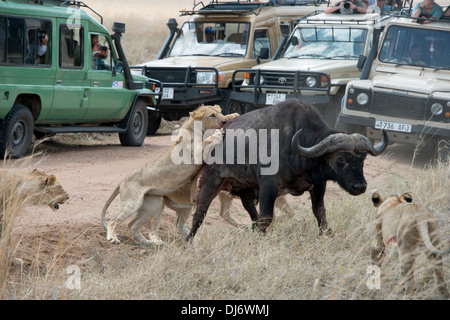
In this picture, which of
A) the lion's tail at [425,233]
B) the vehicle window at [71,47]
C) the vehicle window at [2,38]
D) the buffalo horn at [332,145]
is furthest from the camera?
the vehicle window at [71,47]

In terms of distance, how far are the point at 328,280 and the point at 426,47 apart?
813cm

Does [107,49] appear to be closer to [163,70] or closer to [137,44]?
[163,70]

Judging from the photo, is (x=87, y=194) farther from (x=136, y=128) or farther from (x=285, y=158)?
(x=136, y=128)

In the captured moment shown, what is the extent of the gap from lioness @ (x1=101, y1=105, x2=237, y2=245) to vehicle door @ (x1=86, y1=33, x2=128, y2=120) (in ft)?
18.6

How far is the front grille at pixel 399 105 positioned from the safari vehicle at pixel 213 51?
3.62 meters

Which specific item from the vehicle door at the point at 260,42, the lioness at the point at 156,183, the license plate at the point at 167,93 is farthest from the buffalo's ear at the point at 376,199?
the vehicle door at the point at 260,42

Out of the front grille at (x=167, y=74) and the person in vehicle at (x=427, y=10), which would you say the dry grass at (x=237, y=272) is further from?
the front grille at (x=167, y=74)

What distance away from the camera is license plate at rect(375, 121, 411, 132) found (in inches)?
476

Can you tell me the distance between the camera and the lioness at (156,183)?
740 cm

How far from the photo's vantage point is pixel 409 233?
5.73 m

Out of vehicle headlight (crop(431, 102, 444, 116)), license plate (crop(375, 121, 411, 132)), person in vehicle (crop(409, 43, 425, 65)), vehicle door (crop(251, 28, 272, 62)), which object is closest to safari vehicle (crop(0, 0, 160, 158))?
vehicle door (crop(251, 28, 272, 62))

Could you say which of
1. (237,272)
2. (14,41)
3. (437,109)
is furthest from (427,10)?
(237,272)

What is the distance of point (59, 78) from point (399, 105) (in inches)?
231

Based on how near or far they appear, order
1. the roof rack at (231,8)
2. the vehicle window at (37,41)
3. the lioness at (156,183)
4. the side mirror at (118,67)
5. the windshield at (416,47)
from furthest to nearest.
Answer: the roof rack at (231,8), the side mirror at (118,67), the windshield at (416,47), the vehicle window at (37,41), the lioness at (156,183)
